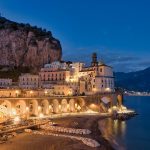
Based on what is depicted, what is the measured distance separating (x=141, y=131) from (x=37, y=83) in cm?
6023

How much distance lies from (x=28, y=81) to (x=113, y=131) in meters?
59.9

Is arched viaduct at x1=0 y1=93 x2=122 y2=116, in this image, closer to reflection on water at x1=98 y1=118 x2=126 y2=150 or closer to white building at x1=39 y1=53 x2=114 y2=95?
white building at x1=39 y1=53 x2=114 y2=95

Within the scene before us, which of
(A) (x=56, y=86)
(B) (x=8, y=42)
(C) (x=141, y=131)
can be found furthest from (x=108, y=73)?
(B) (x=8, y=42)

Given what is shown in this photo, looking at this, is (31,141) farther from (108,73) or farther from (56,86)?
(108,73)

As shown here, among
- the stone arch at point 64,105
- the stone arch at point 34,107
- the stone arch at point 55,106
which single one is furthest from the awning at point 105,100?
the stone arch at point 34,107

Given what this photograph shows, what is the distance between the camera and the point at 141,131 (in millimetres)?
80500

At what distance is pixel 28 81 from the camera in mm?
126625

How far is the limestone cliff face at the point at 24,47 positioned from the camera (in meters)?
151

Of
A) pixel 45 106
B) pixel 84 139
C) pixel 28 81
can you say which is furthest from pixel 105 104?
pixel 84 139

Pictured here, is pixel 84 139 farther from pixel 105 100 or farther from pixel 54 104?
pixel 105 100

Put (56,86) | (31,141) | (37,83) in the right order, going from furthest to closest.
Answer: (37,83) < (56,86) < (31,141)

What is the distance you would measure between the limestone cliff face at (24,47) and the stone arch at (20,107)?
2835 inches

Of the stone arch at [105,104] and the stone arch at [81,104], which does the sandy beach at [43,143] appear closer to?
the stone arch at [81,104]

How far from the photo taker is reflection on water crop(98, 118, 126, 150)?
61.3m
